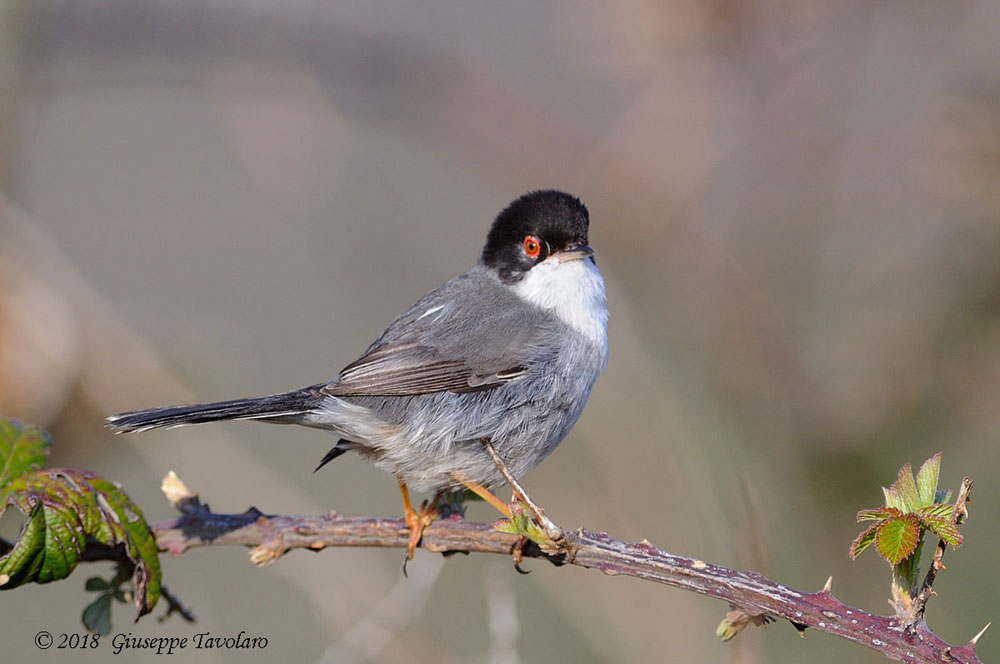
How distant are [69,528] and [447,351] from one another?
1.78 meters

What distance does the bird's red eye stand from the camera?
13.3 ft

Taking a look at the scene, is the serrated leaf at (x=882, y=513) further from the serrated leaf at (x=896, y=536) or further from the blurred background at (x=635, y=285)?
the blurred background at (x=635, y=285)

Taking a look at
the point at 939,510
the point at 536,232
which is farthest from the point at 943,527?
the point at 536,232

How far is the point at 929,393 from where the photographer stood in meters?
3.42

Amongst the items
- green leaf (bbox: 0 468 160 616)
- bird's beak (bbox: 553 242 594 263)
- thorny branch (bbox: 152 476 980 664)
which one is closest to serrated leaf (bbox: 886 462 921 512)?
thorny branch (bbox: 152 476 980 664)

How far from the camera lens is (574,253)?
13.0 feet

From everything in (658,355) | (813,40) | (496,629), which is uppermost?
(813,40)

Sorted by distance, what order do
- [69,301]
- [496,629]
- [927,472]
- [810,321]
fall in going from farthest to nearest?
[810,321] < [69,301] < [496,629] < [927,472]

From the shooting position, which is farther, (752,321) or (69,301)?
(752,321)

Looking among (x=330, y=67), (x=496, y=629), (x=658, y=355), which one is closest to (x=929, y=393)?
(x=658, y=355)

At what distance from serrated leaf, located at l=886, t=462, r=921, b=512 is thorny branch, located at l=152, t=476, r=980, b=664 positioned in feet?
0.49

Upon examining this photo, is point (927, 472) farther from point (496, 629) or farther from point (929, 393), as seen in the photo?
point (929, 393)

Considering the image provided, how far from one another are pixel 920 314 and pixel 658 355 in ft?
4.01

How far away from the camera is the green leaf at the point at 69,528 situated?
2.03 metres
